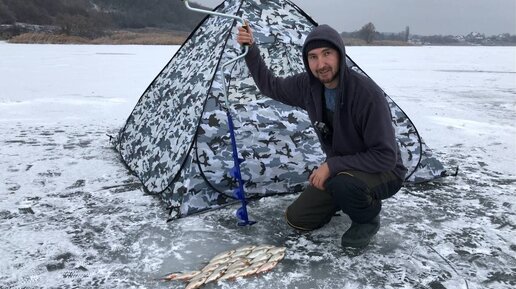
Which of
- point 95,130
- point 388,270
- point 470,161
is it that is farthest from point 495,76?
point 388,270

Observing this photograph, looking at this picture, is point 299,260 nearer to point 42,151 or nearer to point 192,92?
point 192,92

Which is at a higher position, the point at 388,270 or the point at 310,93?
the point at 310,93

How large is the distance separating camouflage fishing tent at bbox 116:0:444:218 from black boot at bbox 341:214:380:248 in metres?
0.96

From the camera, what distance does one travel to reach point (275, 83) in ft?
10.2

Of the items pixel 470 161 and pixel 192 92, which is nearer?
pixel 192 92

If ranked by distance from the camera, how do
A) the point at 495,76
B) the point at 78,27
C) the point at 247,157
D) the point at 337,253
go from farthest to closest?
1. the point at 78,27
2. the point at 495,76
3. the point at 247,157
4. the point at 337,253

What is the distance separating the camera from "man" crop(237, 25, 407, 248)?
256 centimetres

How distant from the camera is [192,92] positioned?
11.9ft

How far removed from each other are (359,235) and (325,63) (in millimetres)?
1093

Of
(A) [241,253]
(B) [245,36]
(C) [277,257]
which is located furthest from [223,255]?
(B) [245,36]

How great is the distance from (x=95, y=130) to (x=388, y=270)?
4.76 meters

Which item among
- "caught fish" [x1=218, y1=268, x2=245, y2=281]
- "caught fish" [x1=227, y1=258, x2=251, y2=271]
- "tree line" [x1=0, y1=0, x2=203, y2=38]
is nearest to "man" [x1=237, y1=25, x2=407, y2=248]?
"caught fish" [x1=227, y1=258, x2=251, y2=271]

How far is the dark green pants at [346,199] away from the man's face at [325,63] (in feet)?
1.96

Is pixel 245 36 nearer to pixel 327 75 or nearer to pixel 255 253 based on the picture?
pixel 327 75
